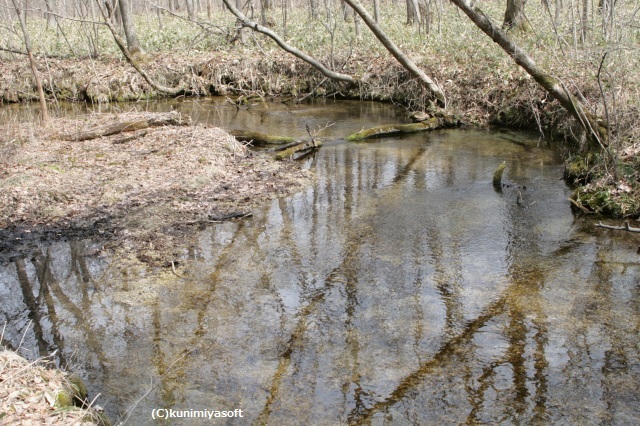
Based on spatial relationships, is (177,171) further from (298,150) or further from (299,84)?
(299,84)

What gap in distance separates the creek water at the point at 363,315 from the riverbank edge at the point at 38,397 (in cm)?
55

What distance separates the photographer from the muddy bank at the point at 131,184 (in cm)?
920

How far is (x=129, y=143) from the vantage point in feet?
45.8

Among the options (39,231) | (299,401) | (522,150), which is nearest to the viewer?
(299,401)

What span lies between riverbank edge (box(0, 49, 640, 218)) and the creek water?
4.35 meters

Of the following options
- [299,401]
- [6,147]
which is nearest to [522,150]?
[299,401]

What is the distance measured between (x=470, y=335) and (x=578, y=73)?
33.2 ft

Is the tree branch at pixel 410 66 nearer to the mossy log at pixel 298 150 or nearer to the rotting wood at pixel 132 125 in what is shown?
the mossy log at pixel 298 150

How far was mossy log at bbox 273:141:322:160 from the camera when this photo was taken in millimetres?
13562

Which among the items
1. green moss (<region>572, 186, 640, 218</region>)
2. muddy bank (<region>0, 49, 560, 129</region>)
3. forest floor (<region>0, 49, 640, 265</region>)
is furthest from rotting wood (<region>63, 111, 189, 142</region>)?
green moss (<region>572, 186, 640, 218</region>)

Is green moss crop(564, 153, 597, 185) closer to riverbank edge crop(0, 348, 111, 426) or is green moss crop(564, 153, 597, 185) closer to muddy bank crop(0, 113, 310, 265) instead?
muddy bank crop(0, 113, 310, 265)

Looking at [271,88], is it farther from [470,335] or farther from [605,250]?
[470,335]

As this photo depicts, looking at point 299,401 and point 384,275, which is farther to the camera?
point 384,275

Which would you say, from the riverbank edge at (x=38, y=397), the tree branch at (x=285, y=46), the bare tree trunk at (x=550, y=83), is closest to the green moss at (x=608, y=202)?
the bare tree trunk at (x=550, y=83)
